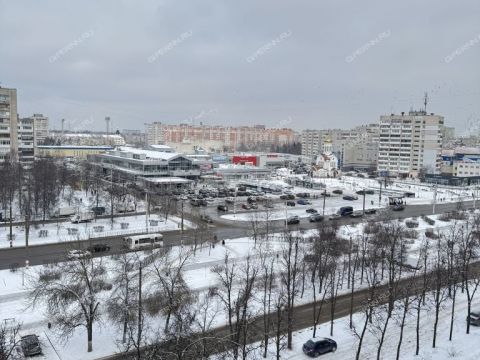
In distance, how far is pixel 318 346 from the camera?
38.2 feet

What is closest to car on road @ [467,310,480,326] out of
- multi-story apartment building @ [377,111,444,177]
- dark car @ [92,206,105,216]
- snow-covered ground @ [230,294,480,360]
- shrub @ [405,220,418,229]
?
snow-covered ground @ [230,294,480,360]

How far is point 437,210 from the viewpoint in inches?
1399

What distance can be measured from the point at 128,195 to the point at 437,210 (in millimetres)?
25097

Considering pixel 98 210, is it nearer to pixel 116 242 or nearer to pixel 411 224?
pixel 116 242

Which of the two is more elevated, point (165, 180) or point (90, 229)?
point (165, 180)

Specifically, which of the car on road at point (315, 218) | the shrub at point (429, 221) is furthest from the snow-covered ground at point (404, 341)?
the shrub at point (429, 221)

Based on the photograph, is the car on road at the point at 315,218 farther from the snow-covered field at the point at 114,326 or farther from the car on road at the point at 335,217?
the snow-covered field at the point at 114,326

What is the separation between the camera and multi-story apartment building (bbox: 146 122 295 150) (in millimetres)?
107062

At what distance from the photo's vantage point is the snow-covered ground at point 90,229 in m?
22.2

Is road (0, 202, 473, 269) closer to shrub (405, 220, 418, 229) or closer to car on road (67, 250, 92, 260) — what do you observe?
car on road (67, 250, 92, 260)

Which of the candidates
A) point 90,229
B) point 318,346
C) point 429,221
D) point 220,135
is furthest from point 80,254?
point 220,135

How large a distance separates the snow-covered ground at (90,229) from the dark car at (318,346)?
1328 cm

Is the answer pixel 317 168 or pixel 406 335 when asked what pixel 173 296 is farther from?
pixel 317 168

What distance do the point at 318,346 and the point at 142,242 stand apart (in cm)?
1155
